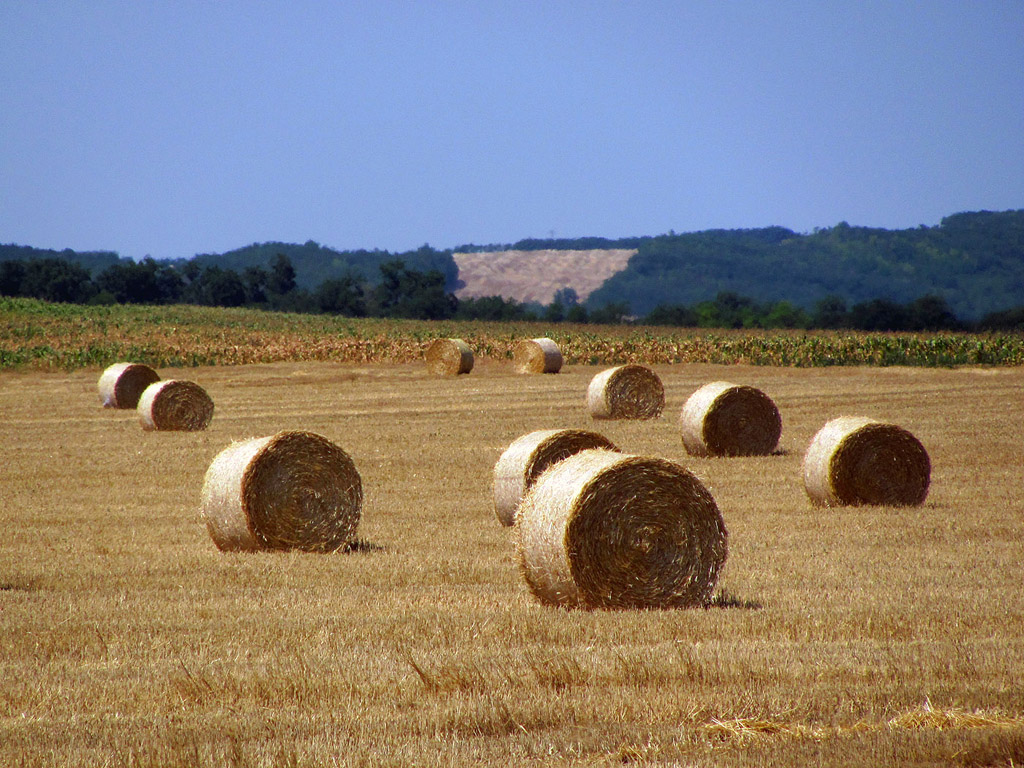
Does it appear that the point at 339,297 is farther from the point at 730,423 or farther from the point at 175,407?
the point at 730,423

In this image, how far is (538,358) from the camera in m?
40.4

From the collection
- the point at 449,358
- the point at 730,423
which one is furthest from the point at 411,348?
the point at 730,423

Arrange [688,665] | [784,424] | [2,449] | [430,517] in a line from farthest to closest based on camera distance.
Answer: [784,424] → [2,449] → [430,517] → [688,665]

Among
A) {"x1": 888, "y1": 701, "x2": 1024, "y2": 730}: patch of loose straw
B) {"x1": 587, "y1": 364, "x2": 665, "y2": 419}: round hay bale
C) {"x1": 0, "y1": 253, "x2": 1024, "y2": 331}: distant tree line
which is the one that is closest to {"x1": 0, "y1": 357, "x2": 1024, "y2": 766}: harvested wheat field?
{"x1": 888, "y1": 701, "x2": 1024, "y2": 730}: patch of loose straw

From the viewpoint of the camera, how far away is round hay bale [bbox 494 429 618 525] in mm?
12492

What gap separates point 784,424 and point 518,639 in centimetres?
1784

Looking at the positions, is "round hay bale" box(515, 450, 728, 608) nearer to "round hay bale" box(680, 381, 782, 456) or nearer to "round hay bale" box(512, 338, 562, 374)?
"round hay bale" box(680, 381, 782, 456)

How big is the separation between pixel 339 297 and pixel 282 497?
91391 mm

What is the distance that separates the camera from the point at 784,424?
24391 mm

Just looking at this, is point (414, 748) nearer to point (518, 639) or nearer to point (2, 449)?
point (518, 639)

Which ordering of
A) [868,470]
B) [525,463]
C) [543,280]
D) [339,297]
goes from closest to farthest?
[525,463], [868,470], [339,297], [543,280]

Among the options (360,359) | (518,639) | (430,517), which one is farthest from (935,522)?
(360,359)

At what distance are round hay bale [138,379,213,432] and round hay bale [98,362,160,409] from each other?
17.6 feet

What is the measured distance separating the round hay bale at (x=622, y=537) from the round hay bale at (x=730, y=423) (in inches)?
406
